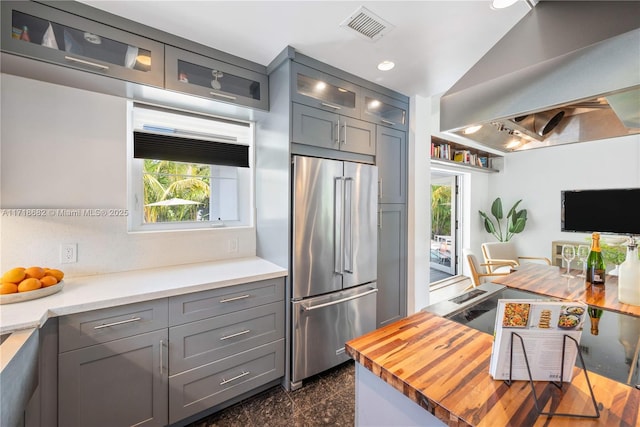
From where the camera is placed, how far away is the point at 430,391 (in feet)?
2.37

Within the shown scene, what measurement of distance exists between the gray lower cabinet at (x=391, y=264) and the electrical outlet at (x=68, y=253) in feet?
7.57

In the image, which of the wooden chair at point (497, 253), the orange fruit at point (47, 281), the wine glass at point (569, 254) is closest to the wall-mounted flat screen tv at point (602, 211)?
the wooden chair at point (497, 253)

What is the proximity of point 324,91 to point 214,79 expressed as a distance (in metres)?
0.83

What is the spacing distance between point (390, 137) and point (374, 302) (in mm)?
1581

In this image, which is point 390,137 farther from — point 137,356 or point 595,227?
point 595,227

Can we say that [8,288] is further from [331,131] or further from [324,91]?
[324,91]

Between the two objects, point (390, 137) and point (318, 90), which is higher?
point (318, 90)

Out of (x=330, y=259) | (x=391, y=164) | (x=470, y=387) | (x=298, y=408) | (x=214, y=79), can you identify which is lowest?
(x=298, y=408)

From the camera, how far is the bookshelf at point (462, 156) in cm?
387

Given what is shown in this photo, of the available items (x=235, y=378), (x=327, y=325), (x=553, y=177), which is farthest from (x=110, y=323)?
(x=553, y=177)

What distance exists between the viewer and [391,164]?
264 cm

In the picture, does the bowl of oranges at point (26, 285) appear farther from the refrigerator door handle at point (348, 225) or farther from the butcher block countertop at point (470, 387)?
the refrigerator door handle at point (348, 225)

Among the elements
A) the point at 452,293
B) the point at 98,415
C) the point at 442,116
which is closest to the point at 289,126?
the point at 442,116

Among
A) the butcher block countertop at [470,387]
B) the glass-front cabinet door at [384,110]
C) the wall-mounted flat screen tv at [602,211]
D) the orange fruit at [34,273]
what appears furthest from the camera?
the wall-mounted flat screen tv at [602,211]
